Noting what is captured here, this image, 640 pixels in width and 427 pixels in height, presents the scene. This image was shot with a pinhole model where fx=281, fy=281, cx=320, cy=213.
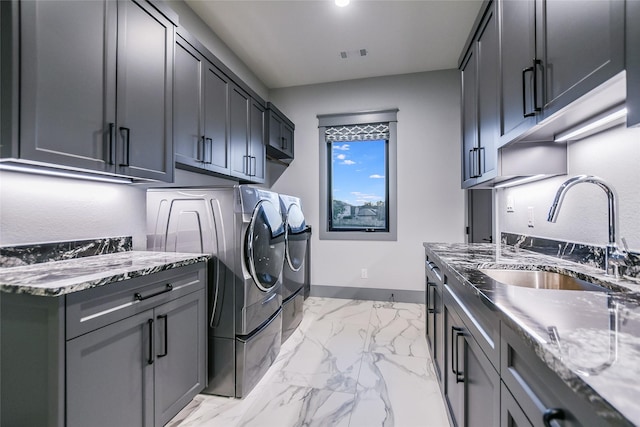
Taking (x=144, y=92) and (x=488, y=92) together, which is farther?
(x=488, y=92)

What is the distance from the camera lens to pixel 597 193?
139 centimetres

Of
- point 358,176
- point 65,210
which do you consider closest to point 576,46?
A: point 65,210

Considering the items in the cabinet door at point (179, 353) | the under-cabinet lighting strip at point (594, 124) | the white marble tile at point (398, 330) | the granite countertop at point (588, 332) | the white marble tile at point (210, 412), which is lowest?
the white marble tile at point (210, 412)

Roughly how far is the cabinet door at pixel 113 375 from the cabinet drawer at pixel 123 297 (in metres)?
0.04

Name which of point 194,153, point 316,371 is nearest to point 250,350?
point 316,371

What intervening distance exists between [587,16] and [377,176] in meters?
2.93

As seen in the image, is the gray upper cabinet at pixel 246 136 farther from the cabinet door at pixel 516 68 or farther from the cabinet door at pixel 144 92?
the cabinet door at pixel 516 68

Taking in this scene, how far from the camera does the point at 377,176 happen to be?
12.7 feet

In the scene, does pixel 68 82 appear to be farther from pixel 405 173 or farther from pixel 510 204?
pixel 405 173

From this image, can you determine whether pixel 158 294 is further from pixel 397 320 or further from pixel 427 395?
pixel 397 320

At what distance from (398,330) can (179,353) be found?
80.0 inches

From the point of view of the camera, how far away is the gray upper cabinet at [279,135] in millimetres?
3318

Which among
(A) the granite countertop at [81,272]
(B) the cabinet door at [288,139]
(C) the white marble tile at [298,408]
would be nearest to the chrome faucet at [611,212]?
(C) the white marble tile at [298,408]

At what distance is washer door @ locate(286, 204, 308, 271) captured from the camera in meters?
2.61
